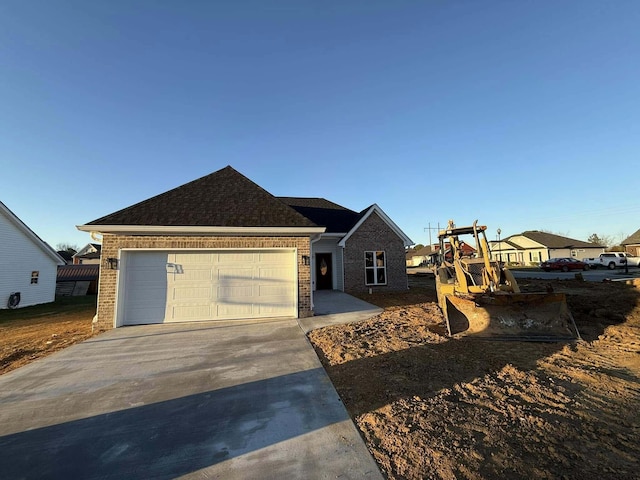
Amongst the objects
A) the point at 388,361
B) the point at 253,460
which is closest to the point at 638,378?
the point at 388,361

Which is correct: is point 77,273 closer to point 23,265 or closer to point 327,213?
point 23,265

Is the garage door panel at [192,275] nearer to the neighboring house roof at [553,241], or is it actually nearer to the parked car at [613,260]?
the parked car at [613,260]

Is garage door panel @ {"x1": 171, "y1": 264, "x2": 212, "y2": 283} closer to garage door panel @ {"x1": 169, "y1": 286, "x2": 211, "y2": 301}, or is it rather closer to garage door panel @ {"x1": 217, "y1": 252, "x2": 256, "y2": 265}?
garage door panel @ {"x1": 169, "y1": 286, "x2": 211, "y2": 301}

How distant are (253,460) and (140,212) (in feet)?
29.1

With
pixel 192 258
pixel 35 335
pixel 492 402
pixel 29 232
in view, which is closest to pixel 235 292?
pixel 192 258

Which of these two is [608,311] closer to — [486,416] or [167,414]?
[486,416]

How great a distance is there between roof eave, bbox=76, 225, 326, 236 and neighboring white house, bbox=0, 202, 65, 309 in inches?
455

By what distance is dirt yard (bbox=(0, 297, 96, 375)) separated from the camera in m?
6.71

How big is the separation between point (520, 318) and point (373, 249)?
33.7ft

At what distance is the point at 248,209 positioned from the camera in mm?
10203

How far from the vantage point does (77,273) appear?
25.0 metres

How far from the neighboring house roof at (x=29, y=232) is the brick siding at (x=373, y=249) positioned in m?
18.6

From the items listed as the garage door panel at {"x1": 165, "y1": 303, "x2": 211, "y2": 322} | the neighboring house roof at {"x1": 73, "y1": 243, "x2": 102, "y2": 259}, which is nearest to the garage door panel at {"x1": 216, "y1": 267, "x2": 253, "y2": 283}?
the garage door panel at {"x1": 165, "y1": 303, "x2": 211, "y2": 322}

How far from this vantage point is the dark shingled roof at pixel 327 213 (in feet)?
57.4
